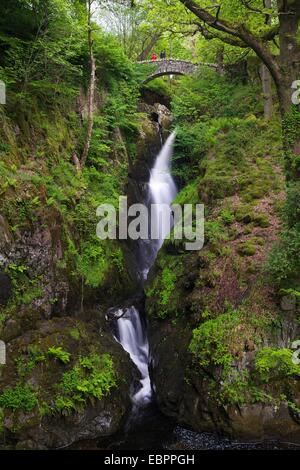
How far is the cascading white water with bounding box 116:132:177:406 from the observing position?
371 inches

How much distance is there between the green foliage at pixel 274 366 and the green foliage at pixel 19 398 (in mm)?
4046

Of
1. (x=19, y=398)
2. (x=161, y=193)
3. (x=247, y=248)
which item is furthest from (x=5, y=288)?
(x=161, y=193)

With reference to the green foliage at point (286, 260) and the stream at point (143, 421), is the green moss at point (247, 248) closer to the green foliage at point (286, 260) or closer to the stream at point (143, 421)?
the green foliage at point (286, 260)

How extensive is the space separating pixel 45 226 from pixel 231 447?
572 centimetres

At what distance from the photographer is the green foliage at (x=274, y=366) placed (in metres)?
7.05

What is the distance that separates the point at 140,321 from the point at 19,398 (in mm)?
4284

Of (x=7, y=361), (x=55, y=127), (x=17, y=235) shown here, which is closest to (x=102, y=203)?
(x=55, y=127)

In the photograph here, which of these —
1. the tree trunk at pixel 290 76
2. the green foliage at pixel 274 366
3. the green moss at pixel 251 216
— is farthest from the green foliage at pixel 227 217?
the green foliage at pixel 274 366

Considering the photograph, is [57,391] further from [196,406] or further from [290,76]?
[290,76]

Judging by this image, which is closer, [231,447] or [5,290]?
[231,447]

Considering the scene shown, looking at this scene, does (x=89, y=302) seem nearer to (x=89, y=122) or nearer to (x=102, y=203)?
(x=102, y=203)

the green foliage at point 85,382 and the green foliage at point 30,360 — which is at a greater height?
the green foliage at point 30,360

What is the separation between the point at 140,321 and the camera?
10820 millimetres

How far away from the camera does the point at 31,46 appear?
10148 millimetres
